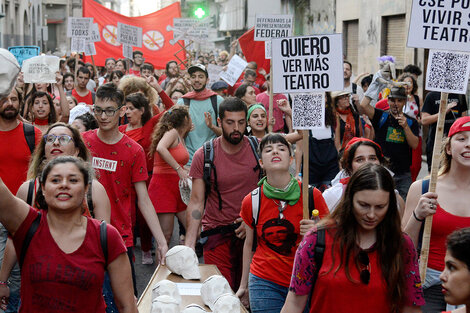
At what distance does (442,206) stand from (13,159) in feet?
11.4

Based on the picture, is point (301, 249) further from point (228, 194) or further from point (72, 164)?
point (228, 194)

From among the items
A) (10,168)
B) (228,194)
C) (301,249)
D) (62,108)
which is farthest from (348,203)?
(62,108)

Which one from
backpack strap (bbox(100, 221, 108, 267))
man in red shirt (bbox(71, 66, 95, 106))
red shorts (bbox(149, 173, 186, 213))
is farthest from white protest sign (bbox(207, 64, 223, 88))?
backpack strap (bbox(100, 221, 108, 267))

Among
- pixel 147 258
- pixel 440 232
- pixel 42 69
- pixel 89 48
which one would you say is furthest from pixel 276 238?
pixel 89 48

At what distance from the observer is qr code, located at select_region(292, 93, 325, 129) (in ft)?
18.5

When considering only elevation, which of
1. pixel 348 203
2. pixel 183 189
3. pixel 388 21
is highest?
pixel 388 21

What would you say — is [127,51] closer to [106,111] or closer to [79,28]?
[79,28]

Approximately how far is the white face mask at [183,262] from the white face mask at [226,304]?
806 mm

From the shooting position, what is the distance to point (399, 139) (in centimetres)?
866

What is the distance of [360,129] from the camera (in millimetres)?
8867

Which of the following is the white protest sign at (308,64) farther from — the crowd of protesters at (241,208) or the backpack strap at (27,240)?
the backpack strap at (27,240)

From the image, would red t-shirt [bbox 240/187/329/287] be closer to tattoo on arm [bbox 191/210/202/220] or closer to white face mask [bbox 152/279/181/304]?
white face mask [bbox 152/279/181/304]

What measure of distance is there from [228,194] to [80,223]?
8.40ft

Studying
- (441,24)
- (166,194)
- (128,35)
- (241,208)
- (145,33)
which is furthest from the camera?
(145,33)
